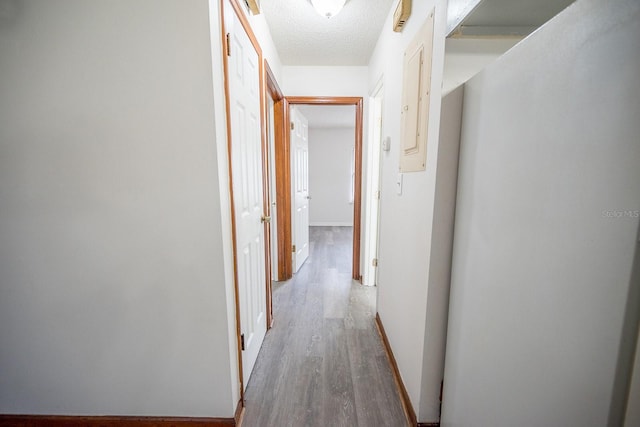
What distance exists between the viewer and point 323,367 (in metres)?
1.64

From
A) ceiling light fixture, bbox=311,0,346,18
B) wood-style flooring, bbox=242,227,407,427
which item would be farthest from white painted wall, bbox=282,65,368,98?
wood-style flooring, bbox=242,227,407,427

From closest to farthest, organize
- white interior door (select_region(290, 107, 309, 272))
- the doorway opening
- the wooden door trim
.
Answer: the wooden door trim → the doorway opening → white interior door (select_region(290, 107, 309, 272))

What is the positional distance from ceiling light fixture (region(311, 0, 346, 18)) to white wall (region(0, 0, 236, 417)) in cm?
91

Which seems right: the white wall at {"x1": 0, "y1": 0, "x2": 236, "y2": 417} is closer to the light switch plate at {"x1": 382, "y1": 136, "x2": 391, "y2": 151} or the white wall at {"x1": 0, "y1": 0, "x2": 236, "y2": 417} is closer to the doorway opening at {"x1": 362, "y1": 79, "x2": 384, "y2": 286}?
the light switch plate at {"x1": 382, "y1": 136, "x2": 391, "y2": 151}

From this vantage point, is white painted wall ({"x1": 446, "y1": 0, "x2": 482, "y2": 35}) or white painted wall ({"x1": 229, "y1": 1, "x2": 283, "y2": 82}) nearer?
white painted wall ({"x1": 446, "y1": 0, "x2": 482, "y2": 35})

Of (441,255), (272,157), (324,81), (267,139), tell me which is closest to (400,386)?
(441,255)

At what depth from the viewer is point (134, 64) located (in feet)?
3.22

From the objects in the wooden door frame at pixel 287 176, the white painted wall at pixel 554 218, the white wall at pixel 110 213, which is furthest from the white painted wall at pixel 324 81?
the white painted wall at pixel 554 218

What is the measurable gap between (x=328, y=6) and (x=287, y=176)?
1.51m

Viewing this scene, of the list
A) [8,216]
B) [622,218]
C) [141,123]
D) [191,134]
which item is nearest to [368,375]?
[622,218]

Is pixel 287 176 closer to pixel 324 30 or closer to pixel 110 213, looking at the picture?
pixel 324 30

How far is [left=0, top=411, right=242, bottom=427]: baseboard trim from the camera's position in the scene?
47.0 inches

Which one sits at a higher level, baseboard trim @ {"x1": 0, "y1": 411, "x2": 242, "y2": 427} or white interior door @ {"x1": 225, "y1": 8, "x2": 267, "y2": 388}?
white interior door @ {"x1": 225, "y1": 8, "x2": 267, "y2": 388}

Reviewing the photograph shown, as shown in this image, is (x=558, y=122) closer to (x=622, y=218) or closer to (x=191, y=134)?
(x=622, y=218)
